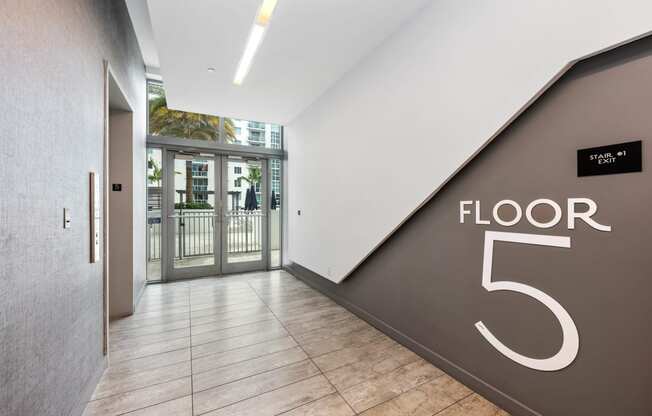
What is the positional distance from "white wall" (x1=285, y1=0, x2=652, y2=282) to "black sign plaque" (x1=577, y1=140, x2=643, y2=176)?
1.50 feet

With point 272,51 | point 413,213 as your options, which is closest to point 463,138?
point 413,213

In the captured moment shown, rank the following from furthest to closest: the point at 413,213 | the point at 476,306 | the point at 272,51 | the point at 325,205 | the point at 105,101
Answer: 1. the point at 325,205
2. the point at 272,51
3. the point at 413,213
4. the point at 105,101
5. the point at 476,306

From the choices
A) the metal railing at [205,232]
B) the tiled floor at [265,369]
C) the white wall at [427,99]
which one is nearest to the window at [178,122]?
the metal railing at [205,232]

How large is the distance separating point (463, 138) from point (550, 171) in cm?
59

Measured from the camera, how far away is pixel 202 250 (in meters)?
5.21

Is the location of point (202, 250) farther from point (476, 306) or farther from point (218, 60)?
point (476, 306)

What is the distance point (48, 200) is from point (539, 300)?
108 inches

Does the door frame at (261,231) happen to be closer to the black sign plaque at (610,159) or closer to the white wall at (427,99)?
the white wall at (427,99)

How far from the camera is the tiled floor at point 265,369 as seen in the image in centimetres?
187

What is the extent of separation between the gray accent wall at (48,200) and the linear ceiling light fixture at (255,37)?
1165 mm

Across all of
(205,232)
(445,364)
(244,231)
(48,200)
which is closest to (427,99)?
(445,364)

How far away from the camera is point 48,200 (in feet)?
→ 4.50

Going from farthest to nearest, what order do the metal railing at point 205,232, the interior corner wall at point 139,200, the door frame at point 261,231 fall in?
the door frame at point 261,231, the metal railing at point 205,232, the interior corner wall at point 139,200

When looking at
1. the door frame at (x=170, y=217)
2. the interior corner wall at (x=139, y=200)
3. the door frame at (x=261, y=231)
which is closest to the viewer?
the interior corner wall at (x=139, y=200)
